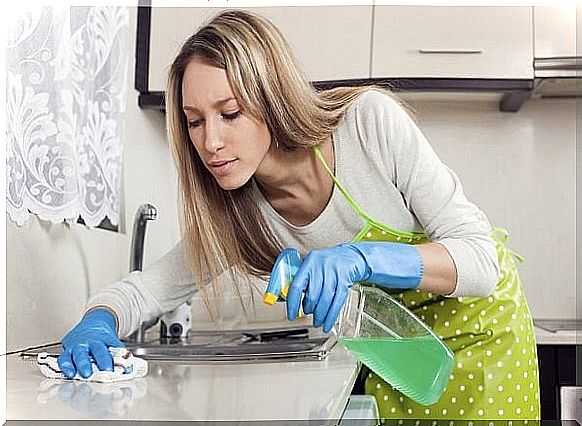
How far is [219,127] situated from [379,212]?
243mm

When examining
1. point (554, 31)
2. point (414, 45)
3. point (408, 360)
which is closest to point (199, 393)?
point (408, 360)

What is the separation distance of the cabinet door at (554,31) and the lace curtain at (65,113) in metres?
0.83

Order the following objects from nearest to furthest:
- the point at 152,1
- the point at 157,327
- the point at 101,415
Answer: the point at 101,415 → the point at 157,327 → the point at 152,1

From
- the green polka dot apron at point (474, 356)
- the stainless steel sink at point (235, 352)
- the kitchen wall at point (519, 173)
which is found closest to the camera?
the stainless steel sink at point (235, 352)

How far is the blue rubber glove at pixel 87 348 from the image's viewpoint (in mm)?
949

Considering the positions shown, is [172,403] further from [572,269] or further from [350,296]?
[572,269]

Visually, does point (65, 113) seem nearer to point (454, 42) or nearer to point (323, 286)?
point (323, 286)

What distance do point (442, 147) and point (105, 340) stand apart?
1266 millimetres

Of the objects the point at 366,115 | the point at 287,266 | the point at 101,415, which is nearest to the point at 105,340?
the point at 287,266

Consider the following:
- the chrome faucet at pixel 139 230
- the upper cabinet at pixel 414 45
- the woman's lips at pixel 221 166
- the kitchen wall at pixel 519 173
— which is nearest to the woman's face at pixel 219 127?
the woman's lips at pixel 221 166

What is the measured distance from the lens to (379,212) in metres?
1.22

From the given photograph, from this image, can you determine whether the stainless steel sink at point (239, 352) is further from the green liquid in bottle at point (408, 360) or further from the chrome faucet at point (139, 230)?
the chrome faucet at point (139, 230)

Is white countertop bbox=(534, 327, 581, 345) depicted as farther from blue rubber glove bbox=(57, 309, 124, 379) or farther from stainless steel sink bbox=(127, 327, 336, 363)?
blue rubber glove bbox=(57, 309, 124, 379)

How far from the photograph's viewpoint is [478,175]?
2.13m
